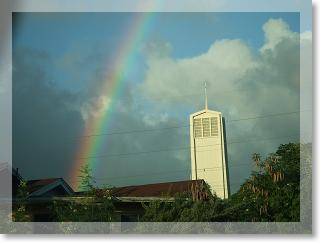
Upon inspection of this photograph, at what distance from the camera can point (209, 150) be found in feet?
23.3

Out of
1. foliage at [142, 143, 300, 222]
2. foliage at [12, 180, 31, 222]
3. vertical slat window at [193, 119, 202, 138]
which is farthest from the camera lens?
vertical slat window at [193, 119, 202, 138]

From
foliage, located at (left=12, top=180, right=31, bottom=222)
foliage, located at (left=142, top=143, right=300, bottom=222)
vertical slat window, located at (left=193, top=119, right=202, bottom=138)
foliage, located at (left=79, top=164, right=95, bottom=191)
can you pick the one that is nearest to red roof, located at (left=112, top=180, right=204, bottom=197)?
foliage, located at (left=142, top=143, right=300, bottom=222)

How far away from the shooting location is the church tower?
7.06 metres

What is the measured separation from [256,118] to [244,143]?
1.11 ft

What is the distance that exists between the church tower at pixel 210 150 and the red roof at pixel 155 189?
153 millimetres

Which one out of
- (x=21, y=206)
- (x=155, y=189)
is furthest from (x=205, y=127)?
(x=21, y=206)

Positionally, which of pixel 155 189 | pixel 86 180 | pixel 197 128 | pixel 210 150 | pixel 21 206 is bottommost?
pixel 21 206

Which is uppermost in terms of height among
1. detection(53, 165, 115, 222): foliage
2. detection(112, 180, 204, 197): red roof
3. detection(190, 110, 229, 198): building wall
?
detection(190, 110, 229, 198): building wall

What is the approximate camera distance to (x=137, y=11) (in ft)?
23.5

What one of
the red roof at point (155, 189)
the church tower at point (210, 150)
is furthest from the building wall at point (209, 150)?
the red roof at point (155, 189)

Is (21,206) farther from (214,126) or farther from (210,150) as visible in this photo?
(214,126)

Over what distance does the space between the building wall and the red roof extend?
0.15m

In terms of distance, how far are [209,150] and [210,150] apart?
1 cm

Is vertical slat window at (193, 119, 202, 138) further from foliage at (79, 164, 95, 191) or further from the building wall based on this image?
foliage at (79, 164, 95, 191)
